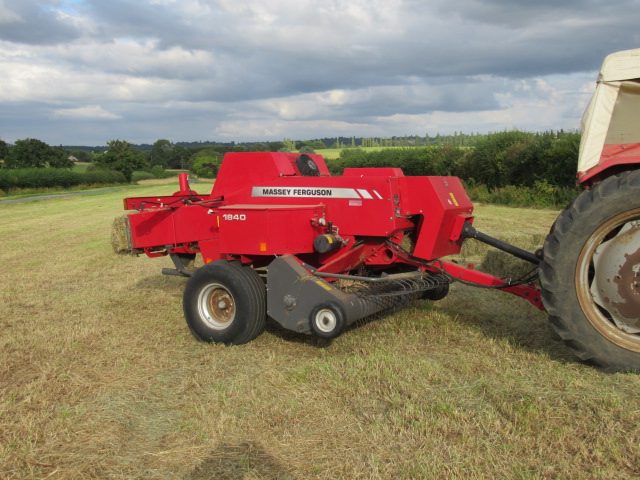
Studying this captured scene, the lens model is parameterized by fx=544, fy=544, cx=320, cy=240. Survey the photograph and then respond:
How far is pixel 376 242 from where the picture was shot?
213 inches

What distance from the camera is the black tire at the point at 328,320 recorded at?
4414 mm

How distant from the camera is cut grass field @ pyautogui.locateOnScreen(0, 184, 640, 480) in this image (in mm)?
3012

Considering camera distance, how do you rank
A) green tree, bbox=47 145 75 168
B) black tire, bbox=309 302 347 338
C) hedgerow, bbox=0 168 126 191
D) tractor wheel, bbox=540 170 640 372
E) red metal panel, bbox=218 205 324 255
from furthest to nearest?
1. green tree, bbox=47 145 75 168
2. hedgerow, bbox=0 168 126 191
3. red metal panel, bbox=218 205 324 255
4. black tire, bbox=309 302 347 338
5. tractor wheel, bbox=540 170 640 372

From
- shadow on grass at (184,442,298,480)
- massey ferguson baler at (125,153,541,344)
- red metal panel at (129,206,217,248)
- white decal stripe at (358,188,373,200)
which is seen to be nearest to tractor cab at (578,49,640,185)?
massey ferguson baler at (125,153,541,344)

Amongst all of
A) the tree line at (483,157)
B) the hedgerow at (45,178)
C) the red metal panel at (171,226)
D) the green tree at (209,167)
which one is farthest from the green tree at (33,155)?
the red metal panel at (171,226)

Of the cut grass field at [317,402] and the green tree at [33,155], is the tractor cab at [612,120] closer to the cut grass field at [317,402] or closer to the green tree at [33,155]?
the cut grass field at [317,402]

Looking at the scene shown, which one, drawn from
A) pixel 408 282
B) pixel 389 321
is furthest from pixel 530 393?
pixel 389 321

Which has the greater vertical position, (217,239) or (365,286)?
(217,239)

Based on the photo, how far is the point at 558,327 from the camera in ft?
12.5

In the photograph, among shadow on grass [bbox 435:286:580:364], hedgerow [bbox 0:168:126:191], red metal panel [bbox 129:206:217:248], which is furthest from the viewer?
hedgerow [bbox 0:168:126:191]

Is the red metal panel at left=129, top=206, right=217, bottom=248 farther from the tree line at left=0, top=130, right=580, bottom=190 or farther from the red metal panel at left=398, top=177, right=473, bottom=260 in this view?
the red metal panel at left=398, top=177, right=473, bottom=260

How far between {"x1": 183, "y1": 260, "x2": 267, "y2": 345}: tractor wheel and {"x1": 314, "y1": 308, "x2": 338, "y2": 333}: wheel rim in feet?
2.50

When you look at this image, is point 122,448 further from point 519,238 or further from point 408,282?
point 519,238

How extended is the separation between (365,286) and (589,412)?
228 centimetres
